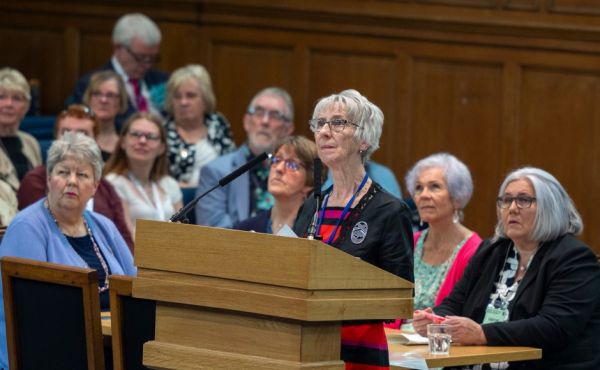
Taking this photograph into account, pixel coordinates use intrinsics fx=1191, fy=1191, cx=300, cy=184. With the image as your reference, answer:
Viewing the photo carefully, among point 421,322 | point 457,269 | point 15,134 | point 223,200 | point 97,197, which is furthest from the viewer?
point 15,134

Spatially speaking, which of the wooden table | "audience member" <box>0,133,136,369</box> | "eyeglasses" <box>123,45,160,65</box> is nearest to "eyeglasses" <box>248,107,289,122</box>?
"eyeglasses" <box>123,45,160,65</box>

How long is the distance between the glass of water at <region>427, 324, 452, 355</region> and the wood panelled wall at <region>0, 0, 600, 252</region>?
10.3 ft

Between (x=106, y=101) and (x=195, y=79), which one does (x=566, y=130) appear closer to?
(x=195, y=79)

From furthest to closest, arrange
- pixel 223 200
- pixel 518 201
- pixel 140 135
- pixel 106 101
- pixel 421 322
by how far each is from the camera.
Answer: pixel 106 101, pixel 223 200, pixel 140 135, pixel 518 201, pixel 421 322

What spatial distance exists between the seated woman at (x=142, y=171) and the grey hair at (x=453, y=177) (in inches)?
58.3

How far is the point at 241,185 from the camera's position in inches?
245

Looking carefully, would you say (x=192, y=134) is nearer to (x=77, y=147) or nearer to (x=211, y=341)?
(x=77, y=147)

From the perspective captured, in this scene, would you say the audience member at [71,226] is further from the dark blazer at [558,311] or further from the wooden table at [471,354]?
the dark blazer at [558,311]

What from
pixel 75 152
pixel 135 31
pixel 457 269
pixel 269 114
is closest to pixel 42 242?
pixel 75 152

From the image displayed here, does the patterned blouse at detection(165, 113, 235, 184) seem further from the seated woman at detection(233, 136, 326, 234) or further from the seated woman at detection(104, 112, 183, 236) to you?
the seated woman at detection(233, 136, 326, 234)

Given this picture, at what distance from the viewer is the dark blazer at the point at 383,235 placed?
133 inches

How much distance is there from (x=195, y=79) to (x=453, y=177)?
224 cm

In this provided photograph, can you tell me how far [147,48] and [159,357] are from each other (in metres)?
4.15

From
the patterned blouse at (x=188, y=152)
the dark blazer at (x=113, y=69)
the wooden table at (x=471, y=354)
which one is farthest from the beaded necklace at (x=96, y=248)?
the dark blazer at (x=113, y=69)
